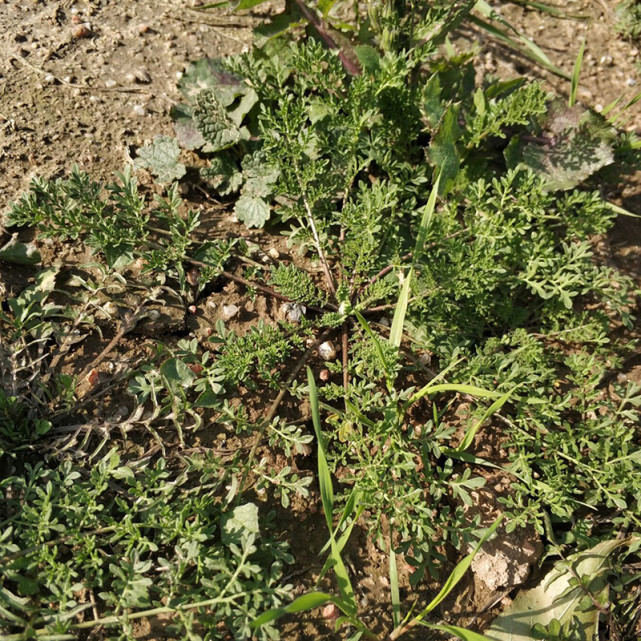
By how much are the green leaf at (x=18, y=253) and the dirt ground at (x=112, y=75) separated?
256 mm

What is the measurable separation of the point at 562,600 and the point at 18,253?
2633mm

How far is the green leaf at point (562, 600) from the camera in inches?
90.9

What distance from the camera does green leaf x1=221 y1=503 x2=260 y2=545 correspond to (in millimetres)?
2098

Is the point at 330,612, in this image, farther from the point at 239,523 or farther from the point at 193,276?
the point at 193,276

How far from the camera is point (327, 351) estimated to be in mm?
2627

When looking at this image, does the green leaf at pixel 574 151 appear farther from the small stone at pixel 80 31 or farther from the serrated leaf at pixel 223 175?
the small stone at pixel 80 31

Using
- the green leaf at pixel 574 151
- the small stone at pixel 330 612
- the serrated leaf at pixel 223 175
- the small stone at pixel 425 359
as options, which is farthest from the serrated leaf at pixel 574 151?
the small stone at pixel 330 612

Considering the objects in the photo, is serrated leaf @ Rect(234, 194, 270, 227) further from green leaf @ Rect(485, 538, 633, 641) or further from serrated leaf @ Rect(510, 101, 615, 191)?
green leaf @ Rect(485, 538, 633, 641)

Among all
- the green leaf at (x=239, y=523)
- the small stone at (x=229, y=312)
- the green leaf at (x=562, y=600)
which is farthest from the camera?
the small stone at (x=229, y=312)

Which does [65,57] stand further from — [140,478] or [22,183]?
[140,478]

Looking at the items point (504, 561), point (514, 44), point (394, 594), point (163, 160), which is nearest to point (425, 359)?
point (504, 561)

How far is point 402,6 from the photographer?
2.86m

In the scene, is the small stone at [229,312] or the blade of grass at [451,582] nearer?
the blade of grass at [451,582]

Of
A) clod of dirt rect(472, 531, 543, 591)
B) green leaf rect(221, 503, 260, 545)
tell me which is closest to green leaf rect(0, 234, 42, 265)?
green leaf rect(221, 503, 260, 545)
